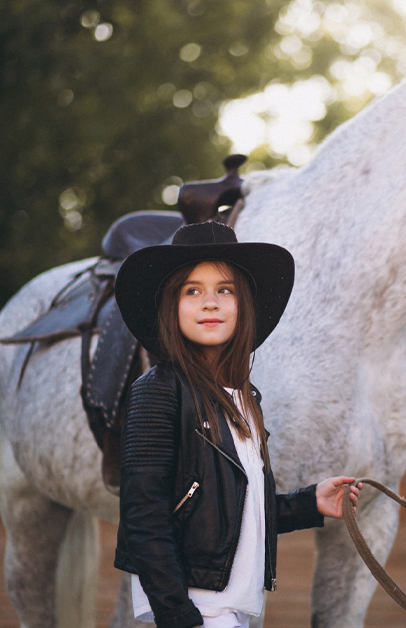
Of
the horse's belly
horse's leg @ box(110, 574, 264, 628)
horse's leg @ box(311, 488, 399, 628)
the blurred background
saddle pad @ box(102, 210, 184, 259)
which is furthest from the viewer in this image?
the blurred background

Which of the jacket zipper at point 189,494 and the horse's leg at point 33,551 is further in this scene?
the horse's leg at point 33,551

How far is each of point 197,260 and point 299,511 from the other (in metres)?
0.54

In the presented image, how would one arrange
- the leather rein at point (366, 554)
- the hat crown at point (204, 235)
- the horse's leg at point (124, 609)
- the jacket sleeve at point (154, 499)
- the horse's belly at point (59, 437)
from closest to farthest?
the jacket sleeve at point (154, 499) → the leather rein at point (366, 554) → the hat crown at point (204, 235) → the horse's belly at point (59, 437) → the horse's leg at point (124, 609)

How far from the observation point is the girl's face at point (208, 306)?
1354mm

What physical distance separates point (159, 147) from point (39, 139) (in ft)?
5.37

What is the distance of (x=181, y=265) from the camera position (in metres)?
1.39

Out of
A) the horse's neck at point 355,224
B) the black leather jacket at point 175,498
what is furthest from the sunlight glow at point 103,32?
the black leather jacket at point 175,498

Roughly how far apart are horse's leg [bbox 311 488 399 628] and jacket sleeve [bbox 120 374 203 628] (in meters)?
0.93

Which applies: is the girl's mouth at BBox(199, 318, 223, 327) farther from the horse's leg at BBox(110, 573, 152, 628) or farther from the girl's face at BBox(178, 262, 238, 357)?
the horse's leg at BBox(110, 573, 152, 628)

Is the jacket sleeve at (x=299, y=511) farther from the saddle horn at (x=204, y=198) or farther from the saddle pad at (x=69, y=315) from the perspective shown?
the saddle pad at (x=69, y=315)

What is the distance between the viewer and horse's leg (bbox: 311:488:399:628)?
2027 mm

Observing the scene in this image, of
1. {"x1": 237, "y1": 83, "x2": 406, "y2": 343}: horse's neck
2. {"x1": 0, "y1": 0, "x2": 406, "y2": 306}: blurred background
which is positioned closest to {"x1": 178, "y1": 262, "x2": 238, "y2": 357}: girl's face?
{"x1": 237, "y1": 83, "x2": 406, "y2": 343}: horse's neck

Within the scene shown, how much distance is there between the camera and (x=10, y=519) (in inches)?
112

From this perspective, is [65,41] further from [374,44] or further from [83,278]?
[374,44]
